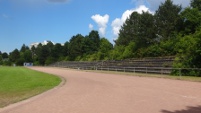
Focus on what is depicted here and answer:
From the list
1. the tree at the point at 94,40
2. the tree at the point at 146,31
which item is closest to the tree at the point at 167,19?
the tree at the point at 146,31

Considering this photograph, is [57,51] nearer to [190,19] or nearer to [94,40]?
[94,40]

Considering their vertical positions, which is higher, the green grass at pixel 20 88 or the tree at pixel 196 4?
the tree at pixel 196 4

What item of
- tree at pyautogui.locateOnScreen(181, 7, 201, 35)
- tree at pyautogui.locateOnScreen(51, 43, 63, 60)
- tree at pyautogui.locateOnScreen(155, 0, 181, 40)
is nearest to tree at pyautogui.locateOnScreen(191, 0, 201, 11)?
tree at pyautogui.locateOnScreen(155, 0, 181, 40)

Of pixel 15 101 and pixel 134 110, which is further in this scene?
pixel 15 101

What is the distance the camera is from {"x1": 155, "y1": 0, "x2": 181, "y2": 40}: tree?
53.3 m

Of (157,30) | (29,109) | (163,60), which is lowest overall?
(29,109)

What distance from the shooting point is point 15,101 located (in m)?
12.8

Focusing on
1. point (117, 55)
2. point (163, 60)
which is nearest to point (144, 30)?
point (117, 55)

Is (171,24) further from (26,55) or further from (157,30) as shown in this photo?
(26,55)

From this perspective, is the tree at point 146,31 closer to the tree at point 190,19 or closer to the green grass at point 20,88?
the tree at point 190,19

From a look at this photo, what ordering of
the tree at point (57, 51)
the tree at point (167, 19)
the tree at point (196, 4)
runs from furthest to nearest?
the tree at point (57, 51)
the tree at point (167, 19)
the tree at point (196, 4)

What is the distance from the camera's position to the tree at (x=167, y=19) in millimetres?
53344

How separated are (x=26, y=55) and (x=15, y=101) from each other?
148002 mm

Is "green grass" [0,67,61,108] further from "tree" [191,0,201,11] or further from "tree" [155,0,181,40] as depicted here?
"tree" [191,0,201,11]
